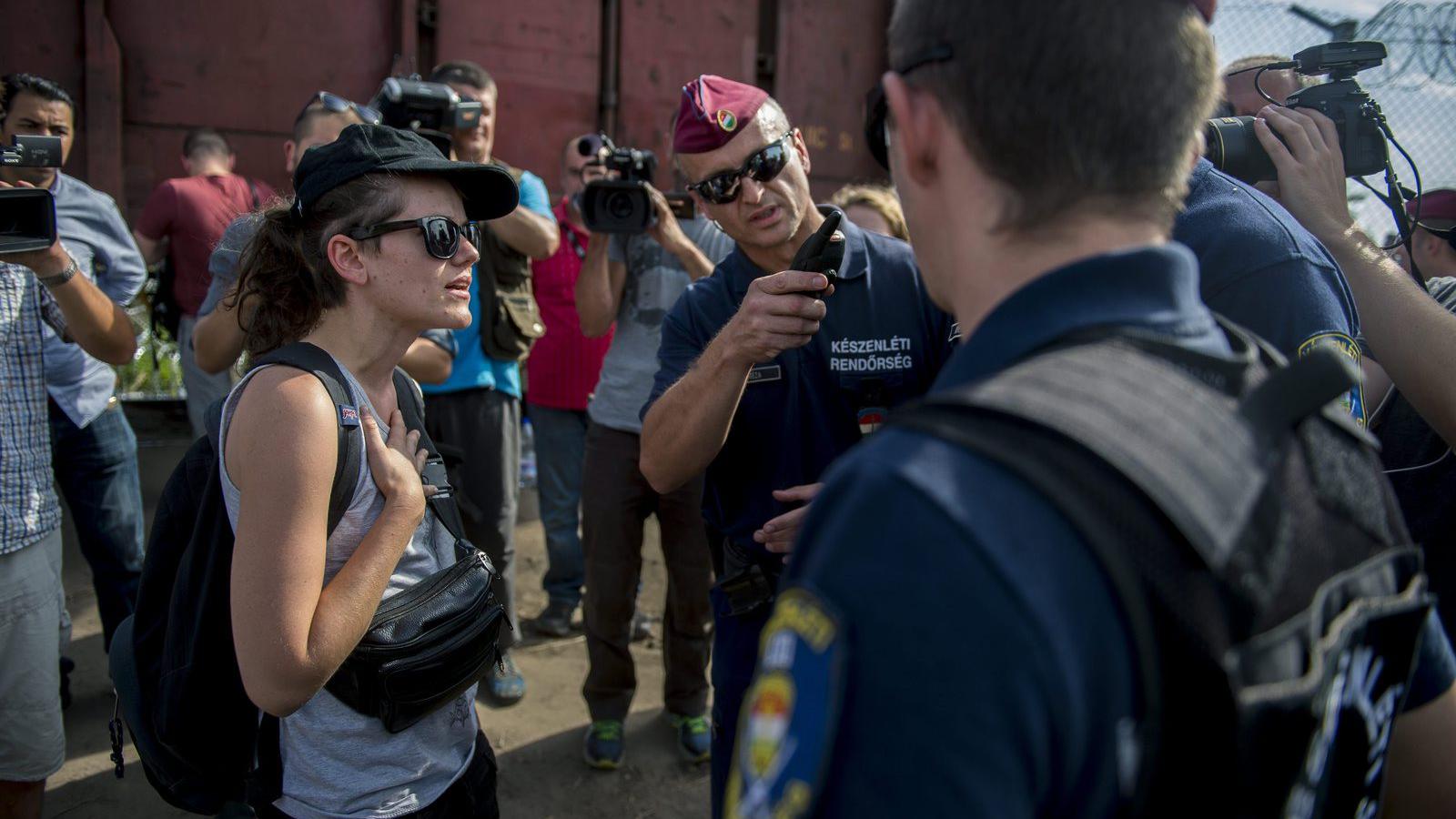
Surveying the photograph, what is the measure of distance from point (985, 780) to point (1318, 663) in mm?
297

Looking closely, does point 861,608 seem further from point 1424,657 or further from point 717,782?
point 717,782

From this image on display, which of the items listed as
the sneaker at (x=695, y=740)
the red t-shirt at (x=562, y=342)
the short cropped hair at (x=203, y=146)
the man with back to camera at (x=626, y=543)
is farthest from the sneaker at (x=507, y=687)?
the short cropped hair at (x=203, y=146)

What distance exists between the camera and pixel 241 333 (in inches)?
109

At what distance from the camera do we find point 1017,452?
66 cm

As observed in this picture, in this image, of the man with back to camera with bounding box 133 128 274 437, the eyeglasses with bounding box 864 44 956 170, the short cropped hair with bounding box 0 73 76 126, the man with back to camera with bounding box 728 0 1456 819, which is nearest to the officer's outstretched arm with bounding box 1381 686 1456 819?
the man with back to camera with bounding box 728 0 1456 819

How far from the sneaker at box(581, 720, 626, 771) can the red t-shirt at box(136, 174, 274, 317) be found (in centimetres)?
255

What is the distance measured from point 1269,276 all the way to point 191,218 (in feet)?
14.0

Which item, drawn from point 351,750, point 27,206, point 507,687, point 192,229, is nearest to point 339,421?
point 351,750

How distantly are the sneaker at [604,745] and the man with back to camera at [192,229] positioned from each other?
2.20 metres

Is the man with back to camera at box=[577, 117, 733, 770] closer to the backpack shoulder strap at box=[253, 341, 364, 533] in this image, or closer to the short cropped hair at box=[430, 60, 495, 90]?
the short cropped hair at box=[430, 60, 495, 90]

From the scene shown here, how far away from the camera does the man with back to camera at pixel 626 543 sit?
337 cm

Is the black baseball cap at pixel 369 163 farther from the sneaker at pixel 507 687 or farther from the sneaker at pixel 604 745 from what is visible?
the sneaker at pixel 507 687

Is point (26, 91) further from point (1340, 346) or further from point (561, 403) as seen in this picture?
point (1340, 346)

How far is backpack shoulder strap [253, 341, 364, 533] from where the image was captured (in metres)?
1.55
